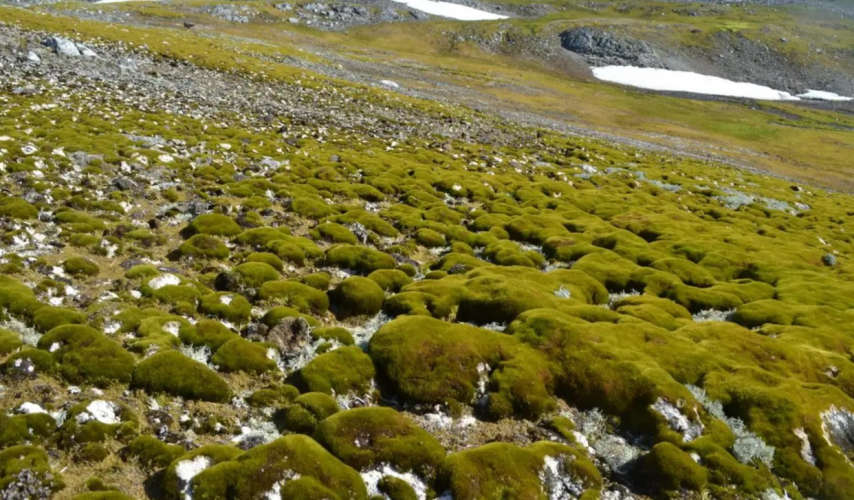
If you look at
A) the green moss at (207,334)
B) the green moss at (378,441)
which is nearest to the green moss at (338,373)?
the green moss at (378,441)

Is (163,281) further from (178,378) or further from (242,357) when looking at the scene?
(178,378)

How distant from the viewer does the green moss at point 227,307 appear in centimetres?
1383

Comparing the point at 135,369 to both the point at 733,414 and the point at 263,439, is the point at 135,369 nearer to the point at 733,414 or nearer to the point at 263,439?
the point at 263,439

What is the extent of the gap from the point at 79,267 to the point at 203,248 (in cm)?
376

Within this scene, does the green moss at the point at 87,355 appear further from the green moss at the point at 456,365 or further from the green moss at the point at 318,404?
the green moss at the point at 456,365

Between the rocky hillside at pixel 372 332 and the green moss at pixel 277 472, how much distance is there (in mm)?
47

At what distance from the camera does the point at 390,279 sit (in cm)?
1778

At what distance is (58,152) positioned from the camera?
2361 centimetres

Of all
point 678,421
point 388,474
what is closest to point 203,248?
point 388,474

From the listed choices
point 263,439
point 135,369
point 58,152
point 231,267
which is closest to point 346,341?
point 263,439

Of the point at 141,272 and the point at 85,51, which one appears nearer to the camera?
the point at 141,272

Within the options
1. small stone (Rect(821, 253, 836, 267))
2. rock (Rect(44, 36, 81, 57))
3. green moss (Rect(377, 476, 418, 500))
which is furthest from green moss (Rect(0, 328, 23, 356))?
rock (Rect(44, 36, 81, 57))

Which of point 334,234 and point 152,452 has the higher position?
point 152,452

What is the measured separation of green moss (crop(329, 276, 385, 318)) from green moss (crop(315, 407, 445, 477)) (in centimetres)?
554
